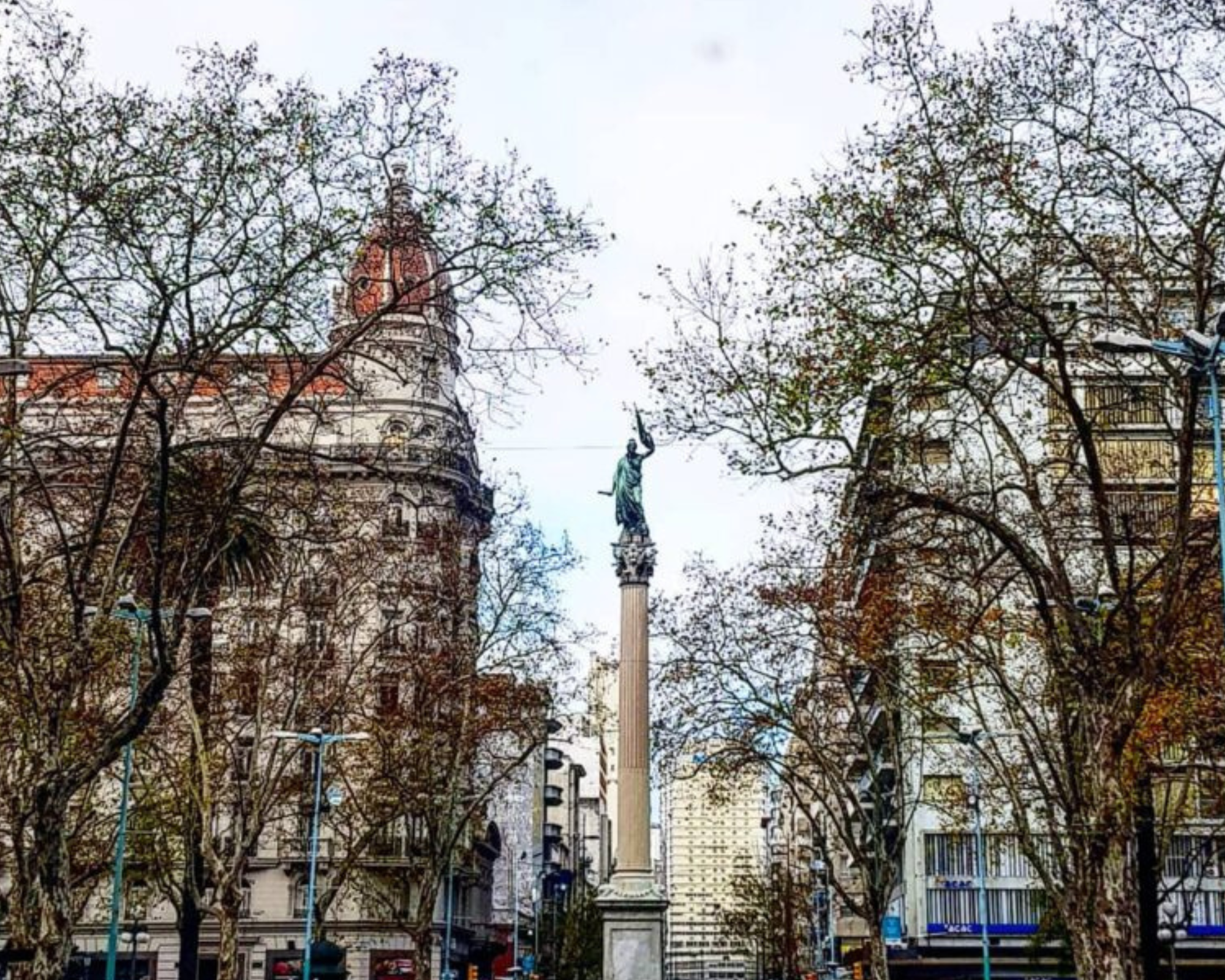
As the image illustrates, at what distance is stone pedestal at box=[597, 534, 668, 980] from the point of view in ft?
116

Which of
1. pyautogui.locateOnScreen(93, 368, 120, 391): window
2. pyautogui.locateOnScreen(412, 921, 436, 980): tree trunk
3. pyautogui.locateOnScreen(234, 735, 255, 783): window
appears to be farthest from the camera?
pyautogui.locateOnScreen(412, 921, 436, 980): tree trunk

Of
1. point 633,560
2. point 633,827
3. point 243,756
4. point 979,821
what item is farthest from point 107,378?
point 979,821

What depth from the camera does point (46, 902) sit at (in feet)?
73.9

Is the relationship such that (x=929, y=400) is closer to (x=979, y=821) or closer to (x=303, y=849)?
(x=979, y=821)

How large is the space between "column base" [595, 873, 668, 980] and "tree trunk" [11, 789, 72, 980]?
14169 millimetres

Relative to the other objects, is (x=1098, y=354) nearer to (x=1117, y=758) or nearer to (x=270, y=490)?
(x=1117, y=758)

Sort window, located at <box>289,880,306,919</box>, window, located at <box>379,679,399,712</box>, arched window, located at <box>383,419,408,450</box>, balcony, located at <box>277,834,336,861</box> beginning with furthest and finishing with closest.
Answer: window, located at <box>289,880,306,919</box>, balcony, located at <box>277,834,336,861</box>, window, located at <box>379,679,399,712</box>, arched window, located at <box>383,419,408,450</box>

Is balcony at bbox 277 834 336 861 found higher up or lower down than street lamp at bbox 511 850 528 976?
higher up

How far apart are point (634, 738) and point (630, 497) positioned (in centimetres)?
585

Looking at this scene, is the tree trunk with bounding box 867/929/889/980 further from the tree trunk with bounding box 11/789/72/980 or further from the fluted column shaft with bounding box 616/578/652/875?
the tree trunk with bounding box 11/789/72/980

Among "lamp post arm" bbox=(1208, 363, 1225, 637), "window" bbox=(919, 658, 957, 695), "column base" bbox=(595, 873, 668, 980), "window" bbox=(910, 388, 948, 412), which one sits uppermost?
"window" bbox=(910, 388, 948, 412)

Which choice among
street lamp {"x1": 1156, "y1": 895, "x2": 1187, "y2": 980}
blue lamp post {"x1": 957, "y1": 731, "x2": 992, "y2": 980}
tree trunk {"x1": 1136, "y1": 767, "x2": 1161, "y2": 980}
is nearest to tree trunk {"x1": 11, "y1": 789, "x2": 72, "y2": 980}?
tree trunk {"x1": 1136, "y1": 767, "x2": 1161, "y2": 980}

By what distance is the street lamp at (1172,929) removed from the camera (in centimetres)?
4265

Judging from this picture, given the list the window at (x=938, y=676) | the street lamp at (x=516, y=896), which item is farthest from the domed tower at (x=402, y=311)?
the street lamp at (x=516, y=896)
